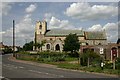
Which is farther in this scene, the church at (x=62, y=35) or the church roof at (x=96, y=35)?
the church roof at (x=96, y=35)

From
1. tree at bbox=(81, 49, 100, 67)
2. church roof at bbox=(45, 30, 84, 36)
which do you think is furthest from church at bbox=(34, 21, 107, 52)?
tree at bbox=(81, 49, 100, 67)

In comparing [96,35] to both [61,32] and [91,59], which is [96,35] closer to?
[61,32]

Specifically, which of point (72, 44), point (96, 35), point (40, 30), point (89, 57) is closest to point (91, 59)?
point (89, 57)

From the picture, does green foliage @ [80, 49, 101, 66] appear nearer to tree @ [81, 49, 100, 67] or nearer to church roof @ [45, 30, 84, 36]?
tree @ [81, 49, 100, 67]

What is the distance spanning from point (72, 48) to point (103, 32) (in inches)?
2179

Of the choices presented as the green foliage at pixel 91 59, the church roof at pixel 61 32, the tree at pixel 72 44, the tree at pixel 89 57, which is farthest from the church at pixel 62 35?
the tree at pixel 89 57

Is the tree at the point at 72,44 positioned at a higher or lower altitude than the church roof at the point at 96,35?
lower

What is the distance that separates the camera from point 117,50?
53.2 m

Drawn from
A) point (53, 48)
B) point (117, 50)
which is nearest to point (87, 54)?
point (117, 50)

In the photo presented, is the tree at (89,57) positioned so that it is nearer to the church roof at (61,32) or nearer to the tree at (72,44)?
the tree at (72,44)

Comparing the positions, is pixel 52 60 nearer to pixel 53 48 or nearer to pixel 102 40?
pixel 53 48

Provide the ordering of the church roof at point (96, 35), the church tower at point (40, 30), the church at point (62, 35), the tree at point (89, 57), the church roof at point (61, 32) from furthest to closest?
the church roof at point (61, 32) < the church tower at point (40, 30) < the church roof at point (96, 35) < the church at point (62, 35) < the tree at point (89, 57)

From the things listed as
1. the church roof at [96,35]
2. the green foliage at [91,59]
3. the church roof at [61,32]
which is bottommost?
the green foliage at [91,59]

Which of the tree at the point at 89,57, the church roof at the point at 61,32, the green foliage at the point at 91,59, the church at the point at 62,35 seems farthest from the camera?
the church roof at the point at 61,32
